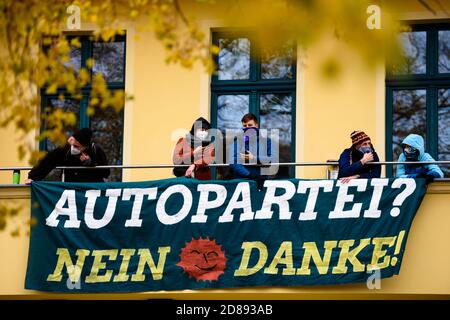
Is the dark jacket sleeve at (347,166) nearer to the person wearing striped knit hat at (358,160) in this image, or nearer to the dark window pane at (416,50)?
the person wearing striped knit hat at (358,160)

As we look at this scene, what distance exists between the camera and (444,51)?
18297 millimetres

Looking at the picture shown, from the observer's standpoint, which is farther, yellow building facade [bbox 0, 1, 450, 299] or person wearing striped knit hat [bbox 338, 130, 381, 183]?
yellow building facade [bbox 0, 1, 450, 299]

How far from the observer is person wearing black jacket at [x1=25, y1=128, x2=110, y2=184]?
1667 centimetres

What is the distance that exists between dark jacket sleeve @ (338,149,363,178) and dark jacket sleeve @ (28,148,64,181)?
11.4 ft

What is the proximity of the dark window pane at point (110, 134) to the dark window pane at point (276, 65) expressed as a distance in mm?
2114

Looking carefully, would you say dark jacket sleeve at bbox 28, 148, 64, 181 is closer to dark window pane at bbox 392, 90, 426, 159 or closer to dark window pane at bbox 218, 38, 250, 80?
dark window pane at bbox 218, 38, 250, 80

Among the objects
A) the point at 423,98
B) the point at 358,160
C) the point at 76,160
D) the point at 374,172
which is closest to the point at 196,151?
the point at 76,160

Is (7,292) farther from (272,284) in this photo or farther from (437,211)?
(437,211)

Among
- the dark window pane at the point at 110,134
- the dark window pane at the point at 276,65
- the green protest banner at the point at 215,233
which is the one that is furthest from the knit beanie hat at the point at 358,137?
the dark window pane at the point at 110,134

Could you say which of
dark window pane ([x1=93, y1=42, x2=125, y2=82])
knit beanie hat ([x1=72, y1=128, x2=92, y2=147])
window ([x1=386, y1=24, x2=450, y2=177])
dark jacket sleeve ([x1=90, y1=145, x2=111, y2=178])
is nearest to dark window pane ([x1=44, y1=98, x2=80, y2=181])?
dark window pane ([x1=93, y1=42, x2=125, y2=82])

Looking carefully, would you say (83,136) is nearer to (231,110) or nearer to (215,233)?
(215,233)

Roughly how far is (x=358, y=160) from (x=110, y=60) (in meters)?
4.58

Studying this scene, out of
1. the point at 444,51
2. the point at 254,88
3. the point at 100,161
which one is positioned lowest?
the point at 100,161

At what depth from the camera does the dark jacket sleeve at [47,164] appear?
16.8 m
